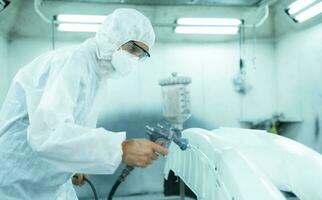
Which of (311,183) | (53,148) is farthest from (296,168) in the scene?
(53,148)

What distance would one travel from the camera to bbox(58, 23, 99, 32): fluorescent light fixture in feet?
9.85

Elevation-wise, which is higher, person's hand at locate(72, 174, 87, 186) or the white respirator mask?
the white respirator mask

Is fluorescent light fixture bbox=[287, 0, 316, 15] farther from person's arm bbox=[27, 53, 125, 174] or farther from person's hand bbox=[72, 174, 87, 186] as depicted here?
person's arm bbox=[27, 53, 125, 174]

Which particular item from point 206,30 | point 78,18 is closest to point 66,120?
point 78,18

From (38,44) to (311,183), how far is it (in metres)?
2.73

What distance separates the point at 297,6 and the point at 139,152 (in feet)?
8.05

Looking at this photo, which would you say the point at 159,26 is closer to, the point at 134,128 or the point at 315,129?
the point at 134,128

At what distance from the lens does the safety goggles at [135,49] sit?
132 centimetres

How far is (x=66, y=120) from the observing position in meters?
0.94

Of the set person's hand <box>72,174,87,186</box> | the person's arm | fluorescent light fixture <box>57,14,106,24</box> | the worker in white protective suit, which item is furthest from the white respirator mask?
fluorescent light fixture <box>57,14,106,24</box>

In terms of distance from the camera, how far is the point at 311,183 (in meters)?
1.02

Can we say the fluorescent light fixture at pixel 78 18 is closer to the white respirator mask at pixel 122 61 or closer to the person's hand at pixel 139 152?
the white respirator mask at pixel 122 61

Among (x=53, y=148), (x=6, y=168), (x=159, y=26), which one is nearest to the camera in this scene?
(x=53, y=148)

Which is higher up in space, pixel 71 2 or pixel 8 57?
pixel 71 2
